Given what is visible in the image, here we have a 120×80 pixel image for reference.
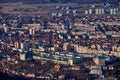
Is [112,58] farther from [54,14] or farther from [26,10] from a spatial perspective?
[26,10]

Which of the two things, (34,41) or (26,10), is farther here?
(26,10)

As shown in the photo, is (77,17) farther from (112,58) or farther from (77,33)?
(112,58)

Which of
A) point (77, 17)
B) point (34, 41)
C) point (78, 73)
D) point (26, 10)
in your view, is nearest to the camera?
point (78, 73)

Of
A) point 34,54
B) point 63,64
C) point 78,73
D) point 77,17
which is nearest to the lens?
point 78,73

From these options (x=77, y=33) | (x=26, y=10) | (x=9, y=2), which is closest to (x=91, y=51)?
(x=77, y=33)

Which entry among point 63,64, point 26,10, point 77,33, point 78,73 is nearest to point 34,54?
point 63,64

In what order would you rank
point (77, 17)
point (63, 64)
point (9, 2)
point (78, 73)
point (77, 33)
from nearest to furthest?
point (78, 73)
point (63, 64)
point (77, 33)
point (77, 17)
point (9, 2)
